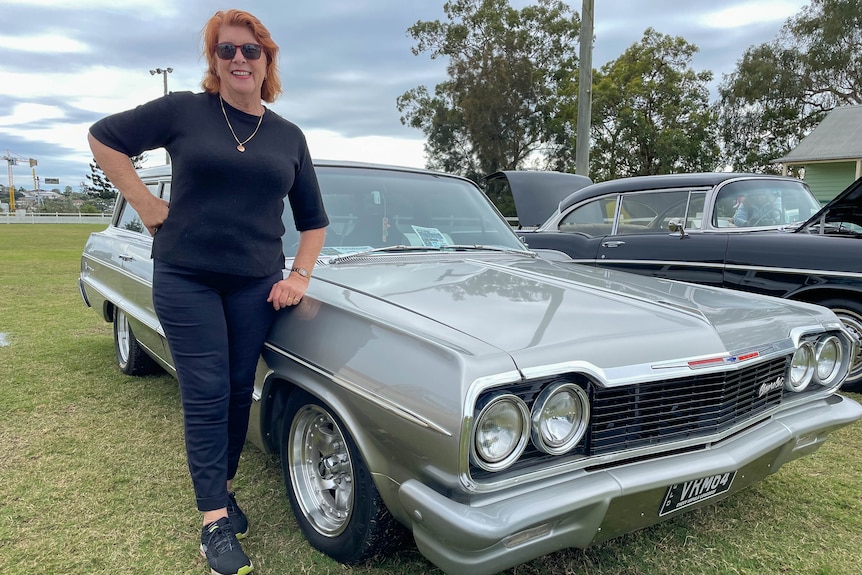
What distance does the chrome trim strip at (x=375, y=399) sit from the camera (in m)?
1.68

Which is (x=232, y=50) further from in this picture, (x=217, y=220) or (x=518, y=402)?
(x=518, y=402)

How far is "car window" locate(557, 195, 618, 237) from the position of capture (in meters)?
6.06

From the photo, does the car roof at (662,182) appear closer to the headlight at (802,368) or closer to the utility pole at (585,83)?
the headlight at (802,368)

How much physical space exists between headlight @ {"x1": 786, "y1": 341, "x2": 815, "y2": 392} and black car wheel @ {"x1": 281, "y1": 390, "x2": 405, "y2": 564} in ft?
5.44

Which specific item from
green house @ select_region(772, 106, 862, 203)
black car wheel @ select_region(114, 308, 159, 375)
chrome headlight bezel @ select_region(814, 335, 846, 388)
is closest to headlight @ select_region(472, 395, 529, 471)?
chrome headlight bezel @ select_region(814, 335, 846, 388)

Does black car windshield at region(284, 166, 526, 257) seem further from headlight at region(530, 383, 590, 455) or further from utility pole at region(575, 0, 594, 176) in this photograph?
utility pole at region(575, 0, 594, 176)

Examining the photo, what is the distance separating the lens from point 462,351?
1728mm

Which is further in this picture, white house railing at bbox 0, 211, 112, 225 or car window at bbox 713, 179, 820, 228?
white house railing at bbox 0, 211, 112, 225

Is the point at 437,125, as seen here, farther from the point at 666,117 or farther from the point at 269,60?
the point at 269,60

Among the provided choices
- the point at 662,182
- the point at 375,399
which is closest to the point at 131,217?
the point at 375,399

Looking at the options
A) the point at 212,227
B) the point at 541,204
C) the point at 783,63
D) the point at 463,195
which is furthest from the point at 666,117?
the point at 212,227

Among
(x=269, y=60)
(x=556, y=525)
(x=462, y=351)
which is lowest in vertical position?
(x=556, y=525)

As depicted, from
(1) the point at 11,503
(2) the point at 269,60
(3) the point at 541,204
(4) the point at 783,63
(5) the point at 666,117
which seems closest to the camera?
(2) the point at 269,60

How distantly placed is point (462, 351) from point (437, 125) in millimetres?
32124
